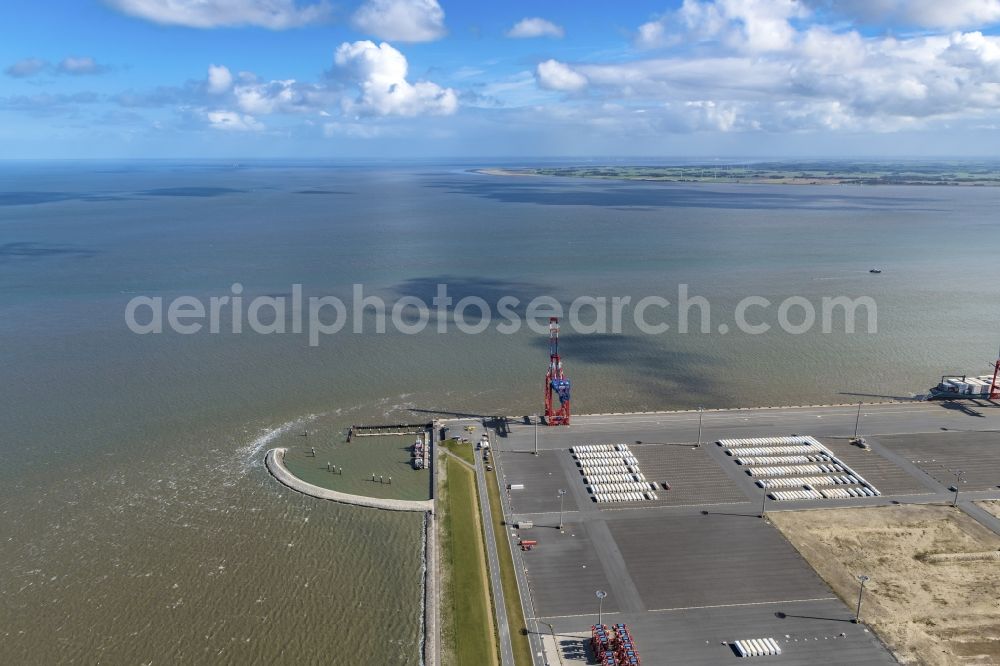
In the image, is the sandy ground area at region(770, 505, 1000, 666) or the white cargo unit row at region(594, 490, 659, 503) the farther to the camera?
the white cargo unit row at region(594, 490, 659, 503)

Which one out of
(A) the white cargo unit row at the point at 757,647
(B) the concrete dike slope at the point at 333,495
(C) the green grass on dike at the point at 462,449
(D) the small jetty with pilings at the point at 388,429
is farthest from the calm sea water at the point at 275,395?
(A) the white cargo unit row at the point at 757,647

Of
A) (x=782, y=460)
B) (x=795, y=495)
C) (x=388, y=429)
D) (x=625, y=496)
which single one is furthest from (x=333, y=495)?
(x=782, y=460)

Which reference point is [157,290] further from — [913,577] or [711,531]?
[913,577]

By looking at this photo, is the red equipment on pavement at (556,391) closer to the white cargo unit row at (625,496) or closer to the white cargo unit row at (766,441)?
the white cargo unit row at (625,496)

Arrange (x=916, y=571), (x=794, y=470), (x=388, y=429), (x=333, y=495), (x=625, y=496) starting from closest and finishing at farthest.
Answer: (x=916, y=571) < (x=625, y=496) < (x=333, y=495) < (x=794, y=470) < (x=388, y=429)

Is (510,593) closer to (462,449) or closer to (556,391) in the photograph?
(462,449)

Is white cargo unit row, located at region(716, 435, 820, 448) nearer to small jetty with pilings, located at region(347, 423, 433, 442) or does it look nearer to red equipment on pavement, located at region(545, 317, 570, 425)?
red equipment on pavement, located at region(545, 317, 570, 425)

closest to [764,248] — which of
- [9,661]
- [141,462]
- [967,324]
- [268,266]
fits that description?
[967,324]

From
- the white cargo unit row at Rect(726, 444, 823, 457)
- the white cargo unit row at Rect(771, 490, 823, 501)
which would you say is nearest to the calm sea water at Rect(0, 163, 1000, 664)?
the white cargo unit row at Rect(726, 444, 823, 457)
